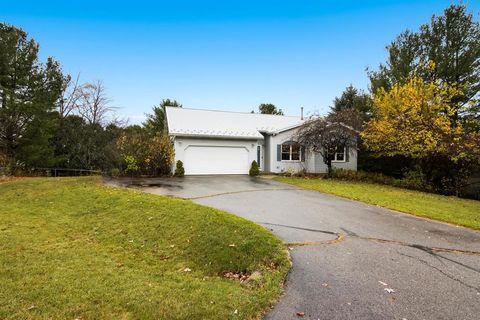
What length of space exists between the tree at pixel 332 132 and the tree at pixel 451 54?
21.4 feet

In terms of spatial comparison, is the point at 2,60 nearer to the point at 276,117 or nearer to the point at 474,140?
the point at 276,117

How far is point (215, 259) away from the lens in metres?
5.16

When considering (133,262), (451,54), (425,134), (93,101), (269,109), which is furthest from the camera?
(269,109)

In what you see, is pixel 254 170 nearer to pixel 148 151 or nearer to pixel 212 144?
pixel 212 144

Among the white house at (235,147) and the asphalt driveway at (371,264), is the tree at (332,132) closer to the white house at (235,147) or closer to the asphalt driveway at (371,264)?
the white house at (235,147)

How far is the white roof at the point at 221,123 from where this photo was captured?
19264 millimetres

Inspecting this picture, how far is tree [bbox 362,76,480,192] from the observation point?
1598 cm

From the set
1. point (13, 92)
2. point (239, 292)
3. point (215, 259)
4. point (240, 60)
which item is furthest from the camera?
point (240, 60)

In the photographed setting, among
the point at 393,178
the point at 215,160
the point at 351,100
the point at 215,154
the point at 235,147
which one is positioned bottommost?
the point at 393,178

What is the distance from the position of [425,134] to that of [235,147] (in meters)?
11.3

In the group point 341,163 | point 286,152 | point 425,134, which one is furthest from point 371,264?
point 341,163

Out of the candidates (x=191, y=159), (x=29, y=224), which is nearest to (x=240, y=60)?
(x=191, y=159)

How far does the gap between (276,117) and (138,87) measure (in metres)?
12.0

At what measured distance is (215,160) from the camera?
64.4ft
